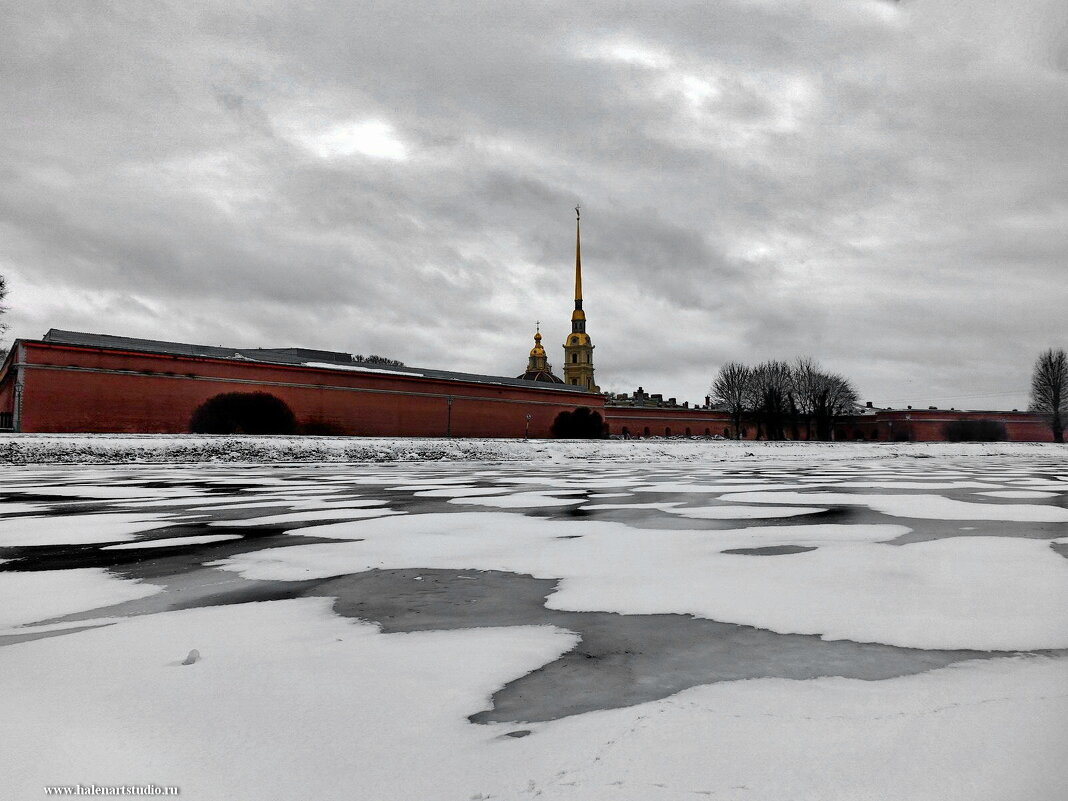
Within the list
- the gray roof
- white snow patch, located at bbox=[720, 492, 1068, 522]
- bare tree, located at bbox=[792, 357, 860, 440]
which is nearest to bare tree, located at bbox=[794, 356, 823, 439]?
bare tree, located at bbox=[792, 357, 860, 440]

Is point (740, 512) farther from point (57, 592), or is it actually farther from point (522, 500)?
point (57, 592)

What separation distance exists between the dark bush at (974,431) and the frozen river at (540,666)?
248ft

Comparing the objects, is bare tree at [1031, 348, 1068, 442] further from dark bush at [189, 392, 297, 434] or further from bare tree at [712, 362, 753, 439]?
dark bush at [189, 392, 297, 434]

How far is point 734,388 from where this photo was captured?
69.5 metres

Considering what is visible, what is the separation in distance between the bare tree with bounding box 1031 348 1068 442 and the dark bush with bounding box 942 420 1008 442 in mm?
4584

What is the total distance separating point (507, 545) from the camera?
172 inches

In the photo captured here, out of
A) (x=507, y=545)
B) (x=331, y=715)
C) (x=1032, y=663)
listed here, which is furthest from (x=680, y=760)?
(x=507, y=545)

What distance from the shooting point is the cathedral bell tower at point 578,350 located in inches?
4021

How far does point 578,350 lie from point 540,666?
3996 inches

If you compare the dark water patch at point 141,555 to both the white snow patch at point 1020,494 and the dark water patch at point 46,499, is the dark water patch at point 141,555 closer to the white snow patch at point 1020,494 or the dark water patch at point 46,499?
the dark water patch at point 46,499

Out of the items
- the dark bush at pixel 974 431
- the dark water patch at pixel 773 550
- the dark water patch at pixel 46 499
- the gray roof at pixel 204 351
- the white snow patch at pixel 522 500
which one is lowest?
the dark water patch at pixel 46 499

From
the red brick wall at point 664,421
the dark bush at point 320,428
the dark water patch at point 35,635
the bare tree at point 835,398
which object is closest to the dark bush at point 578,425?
the dark bush at point 320,428

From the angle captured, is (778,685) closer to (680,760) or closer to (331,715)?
(680,760)

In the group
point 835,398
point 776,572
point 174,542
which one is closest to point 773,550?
point 776,572
